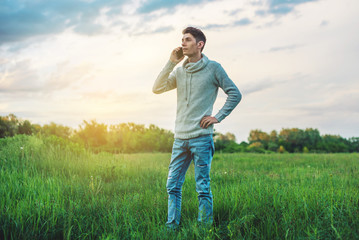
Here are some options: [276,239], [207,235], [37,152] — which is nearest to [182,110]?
[207,235]

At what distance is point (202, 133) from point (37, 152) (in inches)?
225

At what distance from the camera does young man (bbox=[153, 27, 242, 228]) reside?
352 centimetres

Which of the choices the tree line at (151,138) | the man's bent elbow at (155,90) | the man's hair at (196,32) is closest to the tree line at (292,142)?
the tree line at (151,138)

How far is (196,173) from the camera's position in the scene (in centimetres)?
355

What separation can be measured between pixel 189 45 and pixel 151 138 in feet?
46.8

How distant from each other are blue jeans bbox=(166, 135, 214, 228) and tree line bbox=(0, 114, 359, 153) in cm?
835

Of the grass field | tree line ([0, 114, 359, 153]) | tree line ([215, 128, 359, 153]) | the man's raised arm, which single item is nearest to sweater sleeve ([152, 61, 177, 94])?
the man's raised arm

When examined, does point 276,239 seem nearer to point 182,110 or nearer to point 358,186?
point 182,110

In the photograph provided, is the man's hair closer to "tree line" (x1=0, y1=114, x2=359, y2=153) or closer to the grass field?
the grass field

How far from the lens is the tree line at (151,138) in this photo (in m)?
12.6

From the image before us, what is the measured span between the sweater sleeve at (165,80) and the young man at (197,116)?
0.20 metres

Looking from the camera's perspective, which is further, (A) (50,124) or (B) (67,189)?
(A) (50,124)

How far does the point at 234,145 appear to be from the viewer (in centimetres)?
1941

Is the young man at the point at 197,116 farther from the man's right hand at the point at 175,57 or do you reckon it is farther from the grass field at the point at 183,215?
the grass field at the point at 183,215
